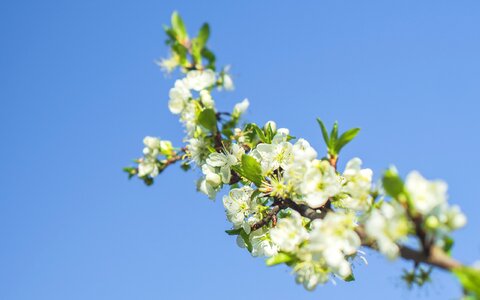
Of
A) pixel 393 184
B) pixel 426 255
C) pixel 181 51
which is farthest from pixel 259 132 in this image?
pixel 426 255

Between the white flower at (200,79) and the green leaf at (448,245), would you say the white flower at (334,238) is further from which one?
the white flower at (200,79)

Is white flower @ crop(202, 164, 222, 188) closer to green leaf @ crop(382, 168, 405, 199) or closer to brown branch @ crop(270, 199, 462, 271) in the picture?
brown branch @ crop(270, 199, 462, 271)

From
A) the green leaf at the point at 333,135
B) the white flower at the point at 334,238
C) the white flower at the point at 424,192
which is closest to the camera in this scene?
the white flower at the point at 424,192

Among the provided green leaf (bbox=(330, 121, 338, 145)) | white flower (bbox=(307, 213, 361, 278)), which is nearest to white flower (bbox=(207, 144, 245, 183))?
green leaf (bbox=(330, 121, 338, 145))

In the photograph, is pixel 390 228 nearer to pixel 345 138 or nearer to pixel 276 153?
pixel 345 138

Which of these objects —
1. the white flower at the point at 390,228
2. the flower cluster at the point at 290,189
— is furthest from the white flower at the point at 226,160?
the white flower at the point at 390,228

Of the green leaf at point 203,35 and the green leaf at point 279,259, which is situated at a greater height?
the green leaf at point 203,35

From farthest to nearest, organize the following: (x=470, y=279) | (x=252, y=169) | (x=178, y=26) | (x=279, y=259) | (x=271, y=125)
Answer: (x=271, y=125) < (x=252, y=169) < (x=178, y=26) < (x=279, y=259) < (x=470, y=279)

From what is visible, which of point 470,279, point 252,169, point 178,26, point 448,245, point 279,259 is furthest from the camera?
point 252,169
